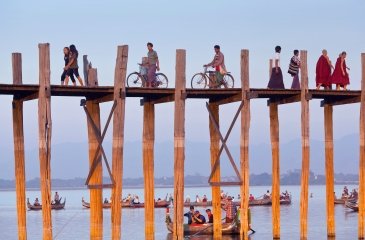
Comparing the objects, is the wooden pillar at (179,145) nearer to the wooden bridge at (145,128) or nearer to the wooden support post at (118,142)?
the wooden bridge at (145,128)

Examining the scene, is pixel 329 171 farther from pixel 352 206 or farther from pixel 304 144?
pixel 352 206

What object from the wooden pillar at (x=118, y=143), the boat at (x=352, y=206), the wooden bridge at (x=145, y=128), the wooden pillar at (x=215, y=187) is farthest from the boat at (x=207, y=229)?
the boat at (x=352, y=206)

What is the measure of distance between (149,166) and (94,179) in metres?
1.92

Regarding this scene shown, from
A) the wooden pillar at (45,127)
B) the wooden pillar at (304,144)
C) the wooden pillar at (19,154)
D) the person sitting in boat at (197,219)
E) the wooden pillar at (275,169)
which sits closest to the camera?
the wooden pillar at (45,127)

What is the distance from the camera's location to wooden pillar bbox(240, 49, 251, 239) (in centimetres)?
3584

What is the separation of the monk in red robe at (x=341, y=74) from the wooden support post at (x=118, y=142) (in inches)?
312

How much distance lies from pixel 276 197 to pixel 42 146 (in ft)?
28.8

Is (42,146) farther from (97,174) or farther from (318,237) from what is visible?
(318,237)

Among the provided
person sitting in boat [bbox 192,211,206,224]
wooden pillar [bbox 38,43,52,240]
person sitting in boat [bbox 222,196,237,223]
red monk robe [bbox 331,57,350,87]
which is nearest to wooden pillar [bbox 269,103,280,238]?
red monk robe [bbox 331,57,350,87]

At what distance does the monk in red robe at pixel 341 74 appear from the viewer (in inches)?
1526

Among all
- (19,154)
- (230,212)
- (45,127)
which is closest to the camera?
(45,127)

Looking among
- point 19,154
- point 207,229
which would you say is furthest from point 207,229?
point 19,154

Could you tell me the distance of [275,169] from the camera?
126ft

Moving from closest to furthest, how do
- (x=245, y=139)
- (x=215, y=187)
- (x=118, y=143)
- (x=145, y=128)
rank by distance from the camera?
(x=118, y=143) → (x=245, y=139) → (x=145, y=128) → (x=215, y=187)
